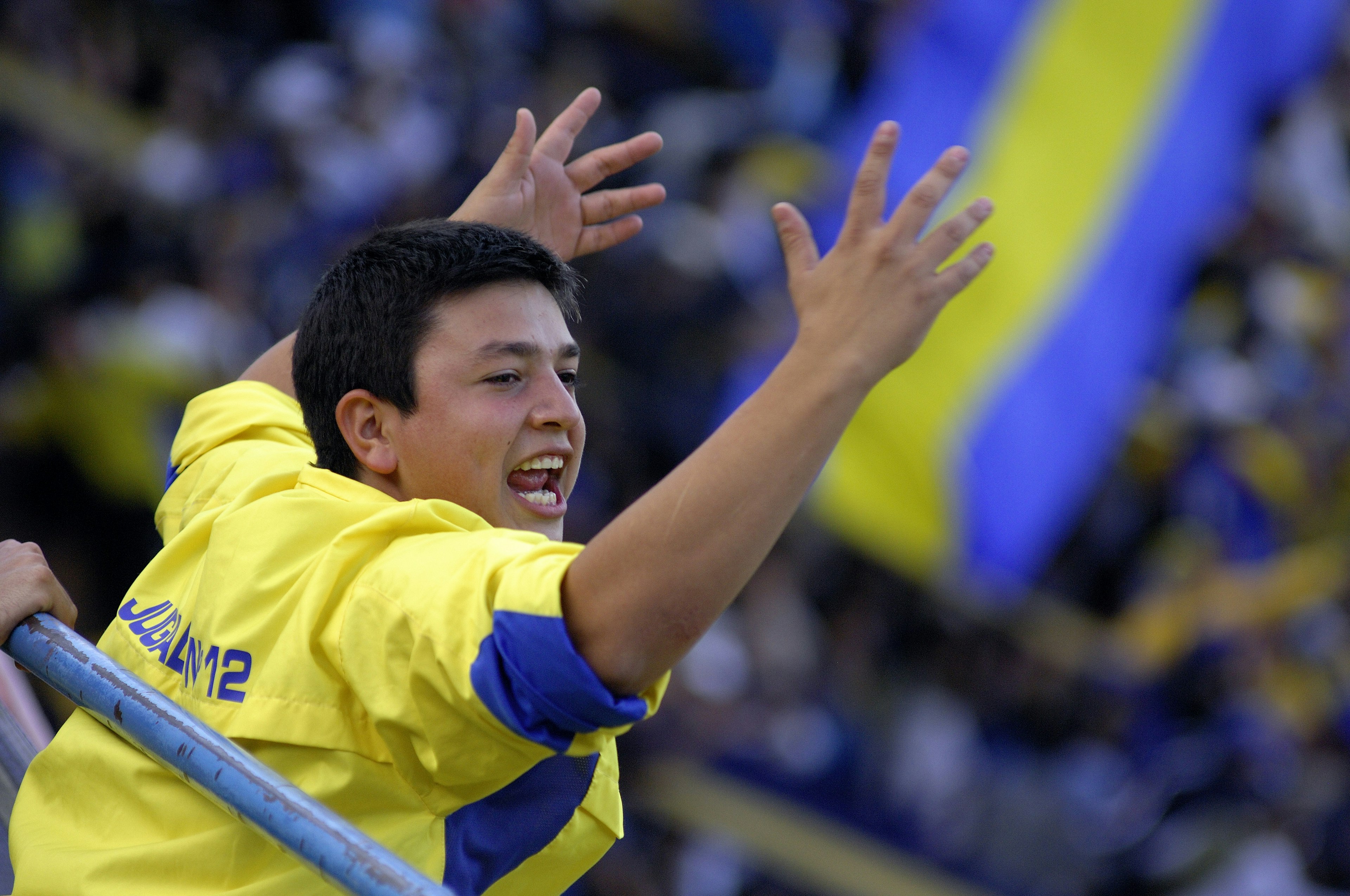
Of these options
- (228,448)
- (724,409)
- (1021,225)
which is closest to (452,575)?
(228,448)

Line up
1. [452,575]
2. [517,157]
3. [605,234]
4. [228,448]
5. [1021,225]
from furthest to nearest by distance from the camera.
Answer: [1021,225], [605,234], [517,157], [228,448], [452,575]

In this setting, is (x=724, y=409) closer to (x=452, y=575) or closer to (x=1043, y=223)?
(x=1043, y=223)

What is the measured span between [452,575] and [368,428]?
1.41 feet

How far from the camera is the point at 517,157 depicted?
2.51 meters

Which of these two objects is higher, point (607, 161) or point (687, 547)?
point (607, 161)

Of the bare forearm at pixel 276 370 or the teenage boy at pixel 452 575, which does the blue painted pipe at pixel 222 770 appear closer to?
the teenage boy at pixel 452 575

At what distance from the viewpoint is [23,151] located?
6.45 m

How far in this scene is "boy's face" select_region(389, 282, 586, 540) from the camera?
1.85 m

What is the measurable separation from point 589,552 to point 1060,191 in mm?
5310

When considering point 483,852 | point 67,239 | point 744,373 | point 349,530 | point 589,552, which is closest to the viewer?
point 589,552

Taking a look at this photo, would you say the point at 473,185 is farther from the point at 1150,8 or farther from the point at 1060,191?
the point at 1150,8

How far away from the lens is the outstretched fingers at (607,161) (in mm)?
2494

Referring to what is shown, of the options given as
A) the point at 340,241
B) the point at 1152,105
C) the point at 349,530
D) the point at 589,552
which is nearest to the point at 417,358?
the point at 349,530

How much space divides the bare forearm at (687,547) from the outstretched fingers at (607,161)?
1.10 meters
